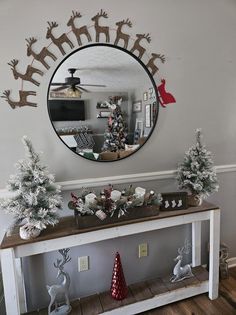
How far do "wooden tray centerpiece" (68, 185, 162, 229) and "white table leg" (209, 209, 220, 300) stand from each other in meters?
0.48

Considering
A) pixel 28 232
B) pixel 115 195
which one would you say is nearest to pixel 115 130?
pixel 115 195

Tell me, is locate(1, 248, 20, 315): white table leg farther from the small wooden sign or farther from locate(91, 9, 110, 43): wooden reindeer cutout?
locate(91, 9, 110, 43): wooden reindeer cutout

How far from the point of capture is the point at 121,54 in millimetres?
1646

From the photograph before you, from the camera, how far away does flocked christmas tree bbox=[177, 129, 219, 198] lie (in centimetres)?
169

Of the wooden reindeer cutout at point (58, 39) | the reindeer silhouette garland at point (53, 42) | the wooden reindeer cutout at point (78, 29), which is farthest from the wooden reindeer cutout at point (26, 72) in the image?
the wooden reindeer cutout at point (78, 29)

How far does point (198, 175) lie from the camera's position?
1.69 metres

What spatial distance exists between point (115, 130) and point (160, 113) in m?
0.39

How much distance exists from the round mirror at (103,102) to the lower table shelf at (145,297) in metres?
1.00

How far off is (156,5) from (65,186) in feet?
4.83

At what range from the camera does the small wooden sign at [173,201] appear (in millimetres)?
1645

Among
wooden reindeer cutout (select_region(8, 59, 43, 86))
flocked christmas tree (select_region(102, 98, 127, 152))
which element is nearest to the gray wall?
wooden reindeer cutout (select_region(8, 59, 43, 86))

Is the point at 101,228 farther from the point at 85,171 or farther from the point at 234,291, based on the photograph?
the point at 234,291

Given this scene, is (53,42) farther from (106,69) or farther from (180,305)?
(180,305)

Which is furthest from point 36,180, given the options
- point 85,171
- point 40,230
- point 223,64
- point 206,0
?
point 206,0
